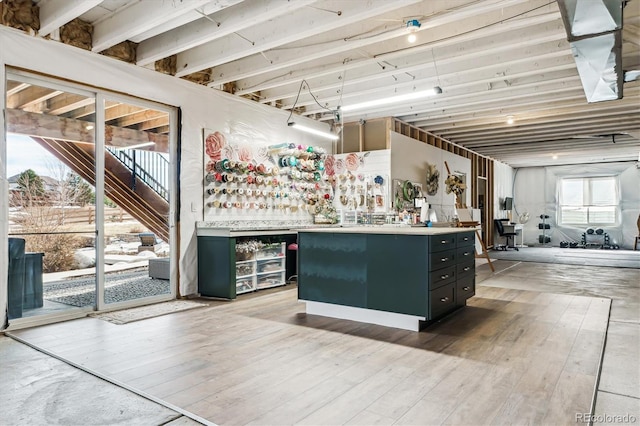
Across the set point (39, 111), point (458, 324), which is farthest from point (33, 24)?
point (458, 324)

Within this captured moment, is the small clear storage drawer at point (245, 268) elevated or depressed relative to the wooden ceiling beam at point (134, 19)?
depressed

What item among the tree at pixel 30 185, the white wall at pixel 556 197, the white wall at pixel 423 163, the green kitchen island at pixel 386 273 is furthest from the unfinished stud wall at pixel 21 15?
the white wall at pixel 556 197

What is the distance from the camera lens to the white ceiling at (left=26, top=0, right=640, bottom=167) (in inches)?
142

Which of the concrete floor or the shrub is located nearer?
the concrete floor

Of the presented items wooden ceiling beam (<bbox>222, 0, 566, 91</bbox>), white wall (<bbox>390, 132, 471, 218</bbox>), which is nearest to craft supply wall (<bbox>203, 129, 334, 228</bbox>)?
wooden ceiling beam (<bbox>222, 0, 566, 91</bbox>)

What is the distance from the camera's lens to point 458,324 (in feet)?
12.4

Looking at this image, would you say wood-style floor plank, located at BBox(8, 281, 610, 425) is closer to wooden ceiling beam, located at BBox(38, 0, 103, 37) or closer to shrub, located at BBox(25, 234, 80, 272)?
shrub, located at BBox(25, 234, 80, 272)

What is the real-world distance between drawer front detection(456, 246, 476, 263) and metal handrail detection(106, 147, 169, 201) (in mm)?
3551

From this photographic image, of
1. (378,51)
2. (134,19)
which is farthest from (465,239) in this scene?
(134,19)

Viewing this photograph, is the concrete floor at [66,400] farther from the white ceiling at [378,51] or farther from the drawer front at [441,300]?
the white ceiling at [378,51]

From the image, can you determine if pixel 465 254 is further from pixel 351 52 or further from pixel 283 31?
pixel 283 31

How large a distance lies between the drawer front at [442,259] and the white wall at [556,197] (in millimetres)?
12379

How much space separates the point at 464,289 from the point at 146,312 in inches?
132

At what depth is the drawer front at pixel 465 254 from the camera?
13.5ft
